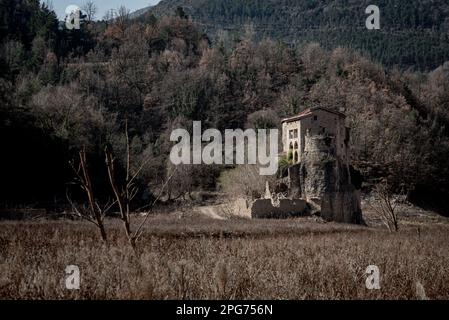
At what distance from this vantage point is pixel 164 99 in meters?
80.9

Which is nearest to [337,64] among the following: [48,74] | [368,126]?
[368,126]

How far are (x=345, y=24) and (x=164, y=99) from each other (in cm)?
10020

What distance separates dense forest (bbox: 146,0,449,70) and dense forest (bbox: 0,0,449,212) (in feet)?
57.9

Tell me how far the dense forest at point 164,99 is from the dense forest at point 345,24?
17646 millimetres

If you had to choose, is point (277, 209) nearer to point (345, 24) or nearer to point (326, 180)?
point (326, 180)

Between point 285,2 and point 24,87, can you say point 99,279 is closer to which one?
point 24,87

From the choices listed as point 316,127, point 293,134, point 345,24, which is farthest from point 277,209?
point 345,24

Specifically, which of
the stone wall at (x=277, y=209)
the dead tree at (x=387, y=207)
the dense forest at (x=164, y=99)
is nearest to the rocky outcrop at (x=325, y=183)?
the stone wall at (x=277, y=209)

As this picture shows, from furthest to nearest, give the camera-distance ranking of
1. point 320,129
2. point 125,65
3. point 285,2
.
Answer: point 285,2 → point 125,65 → point 320,129

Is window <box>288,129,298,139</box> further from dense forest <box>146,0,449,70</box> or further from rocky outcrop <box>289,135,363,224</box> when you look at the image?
dense forest <box>146,0,449,70</box>
